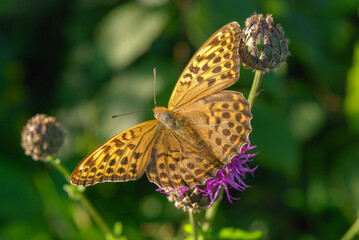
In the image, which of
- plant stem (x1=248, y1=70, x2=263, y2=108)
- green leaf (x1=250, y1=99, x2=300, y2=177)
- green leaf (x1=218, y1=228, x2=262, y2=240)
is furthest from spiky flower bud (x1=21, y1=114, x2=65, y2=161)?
green leaf (x1=250, y1=99, x2=300, y2=177)

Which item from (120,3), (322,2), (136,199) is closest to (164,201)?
(136,199)

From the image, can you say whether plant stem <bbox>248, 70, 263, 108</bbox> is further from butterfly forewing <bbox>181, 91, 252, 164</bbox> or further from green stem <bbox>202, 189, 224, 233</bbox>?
green stem <bbox>202, 189, 224, 233</bbox>

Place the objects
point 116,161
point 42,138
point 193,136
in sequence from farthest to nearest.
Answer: point 42,138 → point 193,136 → point 116,161

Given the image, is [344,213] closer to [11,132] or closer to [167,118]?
[167,118]

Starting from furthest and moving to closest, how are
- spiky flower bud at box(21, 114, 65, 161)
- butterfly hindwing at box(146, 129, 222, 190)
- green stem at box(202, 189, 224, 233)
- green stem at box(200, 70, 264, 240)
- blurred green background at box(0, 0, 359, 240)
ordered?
blurred green background at box(0, 0, 359, 240), spiky flower bud at box(21, 114, 65, 161), green stem at box(202, 189, 224, 233), green stem at box(200, 70, 264, 240), butterfly hindwing at box(146, 129, 222, 190)

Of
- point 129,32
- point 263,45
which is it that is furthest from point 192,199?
point 129,32

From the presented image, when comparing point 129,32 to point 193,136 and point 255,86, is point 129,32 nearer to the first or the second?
point 193,136

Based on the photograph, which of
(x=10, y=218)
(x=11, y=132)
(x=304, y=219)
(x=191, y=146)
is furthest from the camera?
(x=11, y=132)
